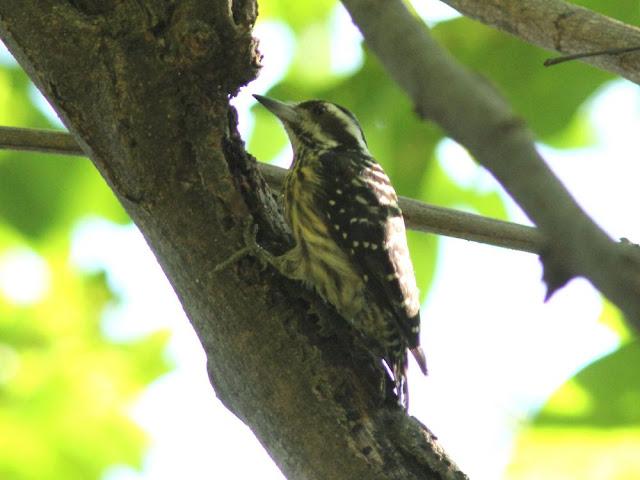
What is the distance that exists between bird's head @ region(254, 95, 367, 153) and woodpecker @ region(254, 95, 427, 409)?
0.04 feet

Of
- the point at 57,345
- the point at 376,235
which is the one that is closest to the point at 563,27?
the point at 376,235

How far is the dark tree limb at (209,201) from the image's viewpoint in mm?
2977

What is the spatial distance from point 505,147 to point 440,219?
94.7 inches

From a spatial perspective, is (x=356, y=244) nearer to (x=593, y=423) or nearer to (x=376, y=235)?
(x=376, y=235)

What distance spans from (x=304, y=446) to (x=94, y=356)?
300 cm

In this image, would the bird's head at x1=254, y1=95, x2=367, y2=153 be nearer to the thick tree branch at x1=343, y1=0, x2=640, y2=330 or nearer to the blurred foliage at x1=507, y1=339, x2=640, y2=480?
the blurred foliage at x1=507, y1=339, x2=640, y2=480

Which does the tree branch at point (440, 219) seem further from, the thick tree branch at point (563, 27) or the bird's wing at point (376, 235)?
the thick tree branch at point (563, 27)

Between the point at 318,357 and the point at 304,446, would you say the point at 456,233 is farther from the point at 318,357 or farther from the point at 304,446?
the point at 304,446

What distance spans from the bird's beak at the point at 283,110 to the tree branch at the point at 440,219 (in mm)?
1201

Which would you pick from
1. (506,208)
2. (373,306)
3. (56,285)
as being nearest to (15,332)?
(56,285)

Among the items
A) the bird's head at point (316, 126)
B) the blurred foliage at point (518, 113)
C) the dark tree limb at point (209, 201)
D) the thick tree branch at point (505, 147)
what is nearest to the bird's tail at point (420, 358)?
the blurred foliage at point (518, 113)

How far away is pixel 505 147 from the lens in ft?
3.65

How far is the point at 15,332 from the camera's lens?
567 centimetres

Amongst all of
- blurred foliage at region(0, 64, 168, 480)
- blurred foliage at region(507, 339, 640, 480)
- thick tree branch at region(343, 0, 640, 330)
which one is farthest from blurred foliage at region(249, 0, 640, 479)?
thick tree branch at region(343, 0, 640, 330)
